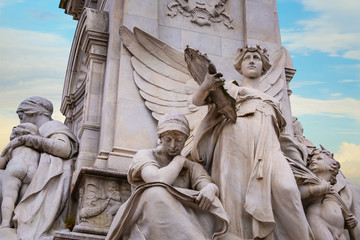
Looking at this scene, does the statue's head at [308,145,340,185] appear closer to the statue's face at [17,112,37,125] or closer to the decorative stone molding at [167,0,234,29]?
the decorative stone molding at [167,0,234,29]

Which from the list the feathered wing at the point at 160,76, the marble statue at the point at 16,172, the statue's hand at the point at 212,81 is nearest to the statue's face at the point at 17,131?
the marble statue at the point at 16,172

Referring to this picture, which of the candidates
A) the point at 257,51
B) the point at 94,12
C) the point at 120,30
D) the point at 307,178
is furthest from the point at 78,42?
the point at 307,178

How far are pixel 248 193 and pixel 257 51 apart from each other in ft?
7.38

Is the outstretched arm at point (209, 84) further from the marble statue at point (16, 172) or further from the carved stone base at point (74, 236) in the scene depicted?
the marble statue at point (16, 172)

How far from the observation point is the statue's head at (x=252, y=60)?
775cm

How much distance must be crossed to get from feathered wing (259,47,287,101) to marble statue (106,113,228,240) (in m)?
3.21

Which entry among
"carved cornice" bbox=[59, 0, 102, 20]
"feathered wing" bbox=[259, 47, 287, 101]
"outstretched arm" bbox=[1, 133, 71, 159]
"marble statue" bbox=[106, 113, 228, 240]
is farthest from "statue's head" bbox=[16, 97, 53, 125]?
"carved cornice" bbox=[59, 0, 102, 20]

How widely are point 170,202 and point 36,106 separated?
408cm

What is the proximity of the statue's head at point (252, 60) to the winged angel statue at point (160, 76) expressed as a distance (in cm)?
118

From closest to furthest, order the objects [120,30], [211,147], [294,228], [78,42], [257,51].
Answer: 1. [294,228]
2. [211,147]
3. [257,51]
4. [120,30]
5. [78,42]

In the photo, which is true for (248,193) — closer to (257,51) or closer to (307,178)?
(307,178)

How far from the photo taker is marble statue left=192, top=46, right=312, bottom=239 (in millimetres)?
6375

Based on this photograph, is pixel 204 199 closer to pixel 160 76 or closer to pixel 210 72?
pixel 210 72

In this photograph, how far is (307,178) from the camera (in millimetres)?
7320
